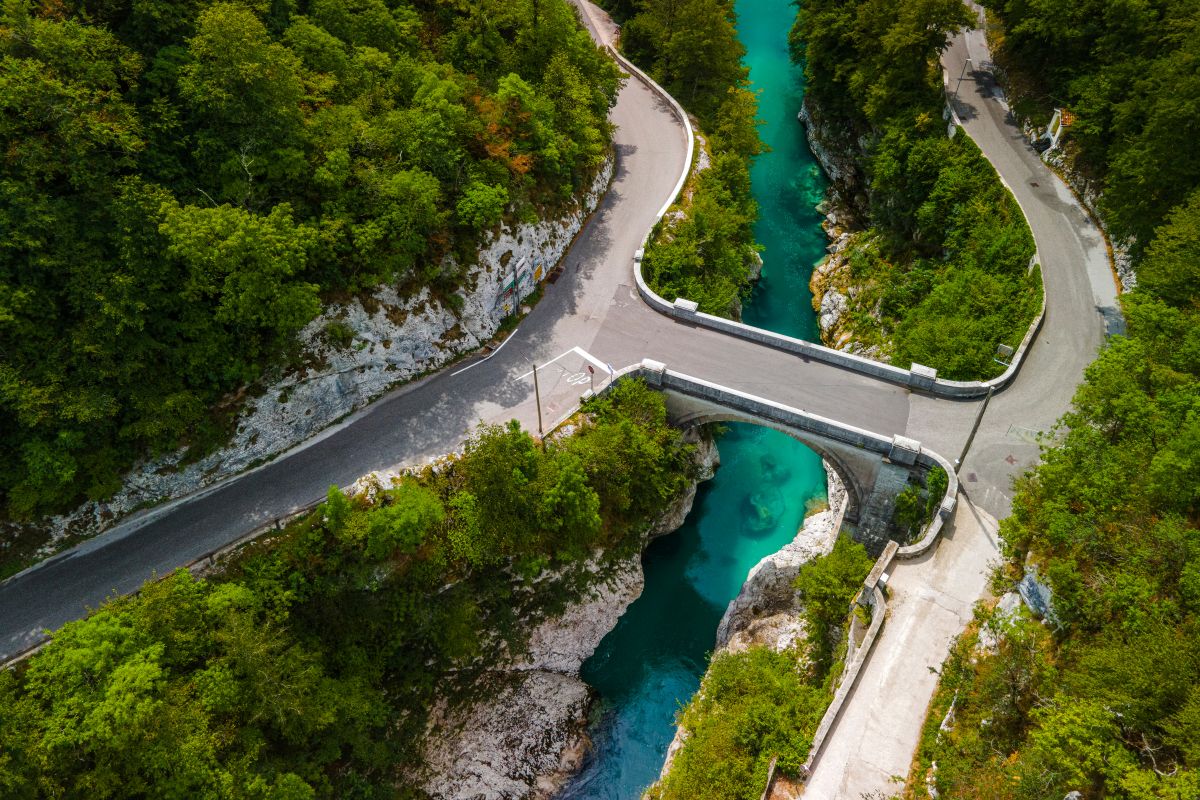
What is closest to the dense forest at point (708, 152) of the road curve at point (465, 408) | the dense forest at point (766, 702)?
the road curve at point (465, 408)

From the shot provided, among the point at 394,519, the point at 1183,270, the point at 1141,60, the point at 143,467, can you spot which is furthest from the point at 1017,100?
the point at 143,467

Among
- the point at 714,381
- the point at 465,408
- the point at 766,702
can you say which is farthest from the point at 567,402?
the point at 766,702

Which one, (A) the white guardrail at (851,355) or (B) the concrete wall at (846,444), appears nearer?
(B) the concrete wall at (846,444)

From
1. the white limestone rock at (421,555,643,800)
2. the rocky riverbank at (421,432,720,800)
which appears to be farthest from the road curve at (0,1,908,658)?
the white limestone rock at (421,555,643,800)

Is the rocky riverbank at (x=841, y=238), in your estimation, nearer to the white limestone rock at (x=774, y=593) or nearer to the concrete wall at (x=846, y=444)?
the concrete wall at (x=846, y=444)

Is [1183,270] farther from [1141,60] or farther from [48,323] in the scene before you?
[48,323]
